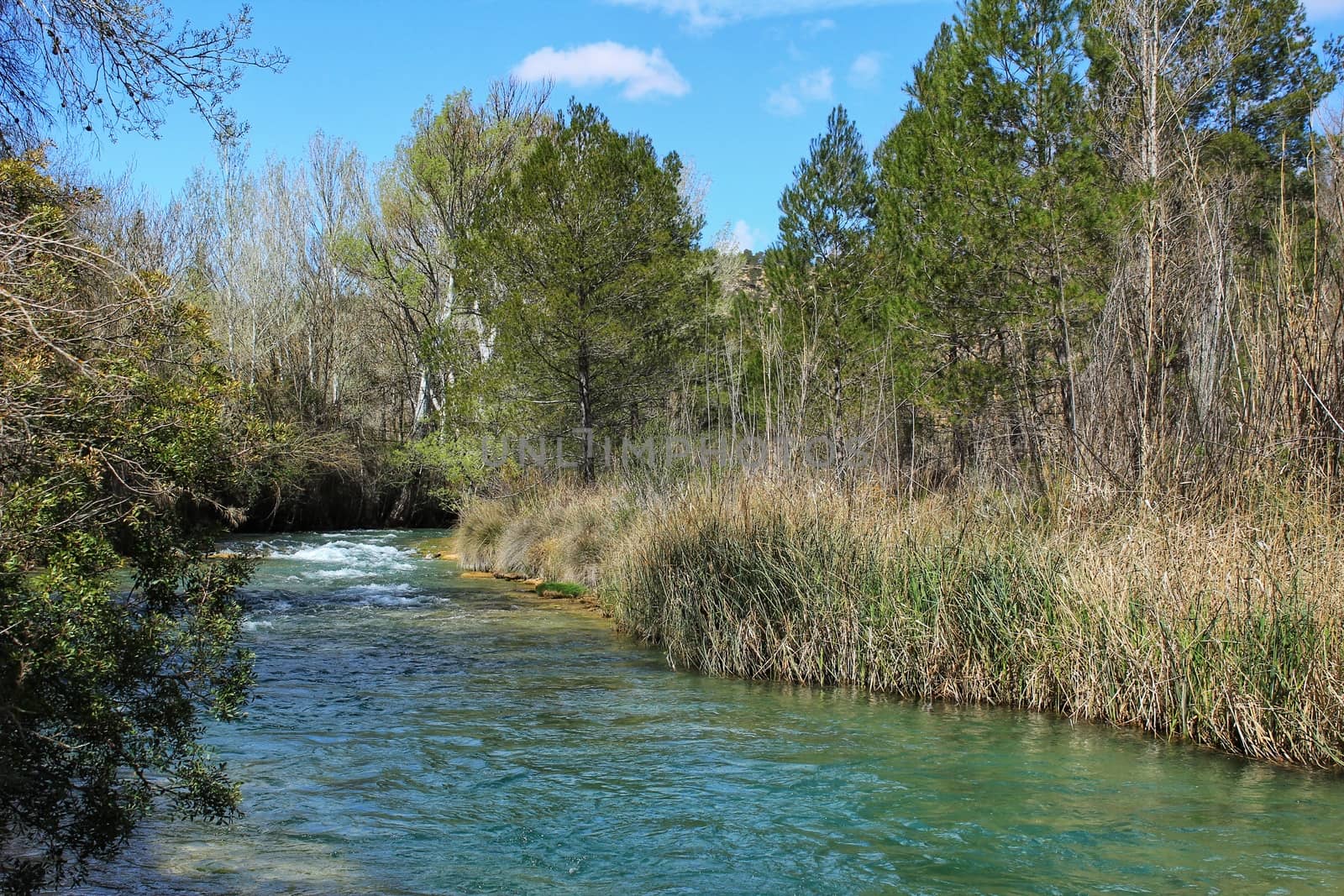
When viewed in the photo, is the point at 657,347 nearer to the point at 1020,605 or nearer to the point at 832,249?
the point at 832,249

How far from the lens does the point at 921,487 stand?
851cm

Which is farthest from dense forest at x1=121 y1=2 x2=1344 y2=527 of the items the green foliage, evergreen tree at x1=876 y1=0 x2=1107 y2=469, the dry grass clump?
the green foliage

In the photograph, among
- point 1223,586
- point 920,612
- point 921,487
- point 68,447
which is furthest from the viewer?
point 921,487

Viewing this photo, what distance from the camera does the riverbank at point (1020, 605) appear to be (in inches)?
203

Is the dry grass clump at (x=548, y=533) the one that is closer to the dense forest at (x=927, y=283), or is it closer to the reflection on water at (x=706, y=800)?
the dense forest at (x=927, y=283)

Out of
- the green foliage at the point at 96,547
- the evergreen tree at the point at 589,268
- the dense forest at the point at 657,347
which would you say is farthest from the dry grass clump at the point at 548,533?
the green foliage at the point at 96,547

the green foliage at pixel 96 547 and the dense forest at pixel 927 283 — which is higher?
the dense forest at pixel 927 283

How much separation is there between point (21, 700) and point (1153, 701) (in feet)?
17.3

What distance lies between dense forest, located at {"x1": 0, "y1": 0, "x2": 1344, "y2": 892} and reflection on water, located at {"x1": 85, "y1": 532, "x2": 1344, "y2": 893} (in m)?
0.42

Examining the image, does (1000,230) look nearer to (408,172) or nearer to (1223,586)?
(1223,586)

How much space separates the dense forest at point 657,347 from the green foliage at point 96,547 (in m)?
0.02

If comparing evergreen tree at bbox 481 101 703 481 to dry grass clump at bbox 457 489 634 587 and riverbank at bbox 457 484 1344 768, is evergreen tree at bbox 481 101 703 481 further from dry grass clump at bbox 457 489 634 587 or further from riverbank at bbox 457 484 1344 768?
riverbank at bbox 457 484 1344 768

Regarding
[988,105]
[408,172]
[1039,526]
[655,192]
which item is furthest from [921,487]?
[408,172]

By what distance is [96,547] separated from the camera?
10.9ft
